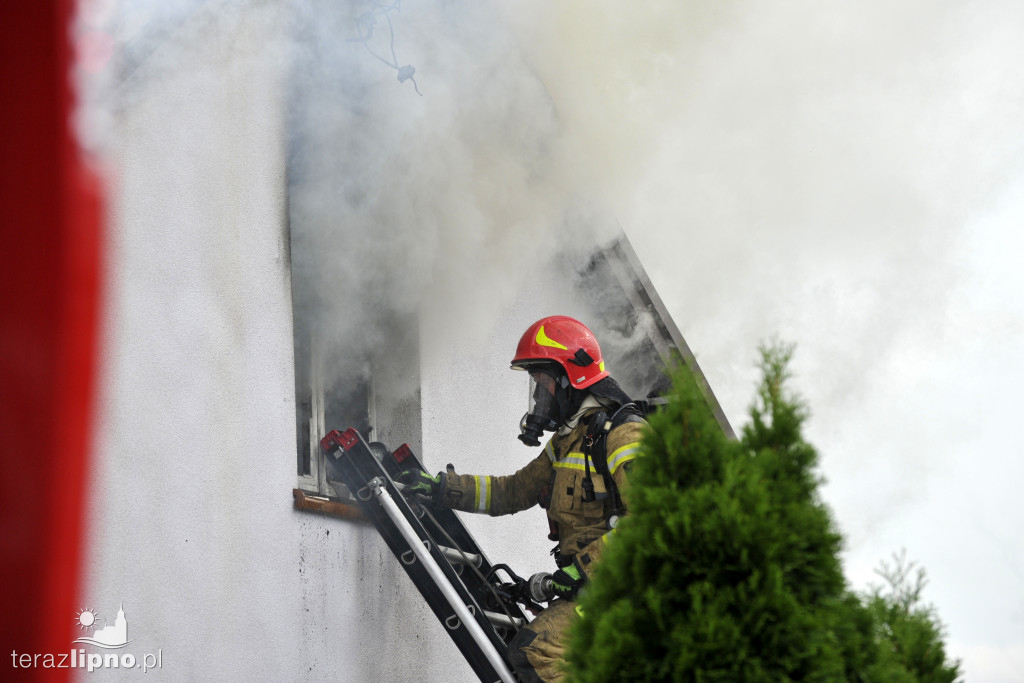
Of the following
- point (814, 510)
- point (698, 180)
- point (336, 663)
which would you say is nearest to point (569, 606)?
point (336, 663)

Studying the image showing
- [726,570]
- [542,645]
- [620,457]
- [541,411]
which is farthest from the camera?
[541,411]

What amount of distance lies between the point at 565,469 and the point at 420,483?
0.69m

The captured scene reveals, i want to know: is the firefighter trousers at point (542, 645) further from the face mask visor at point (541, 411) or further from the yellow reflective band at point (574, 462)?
the face mask visor at point (541, 411)

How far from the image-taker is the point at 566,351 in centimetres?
471

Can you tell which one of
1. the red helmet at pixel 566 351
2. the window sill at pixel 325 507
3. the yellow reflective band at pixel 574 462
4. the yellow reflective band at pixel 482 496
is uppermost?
the red helmet at pixel 566 351

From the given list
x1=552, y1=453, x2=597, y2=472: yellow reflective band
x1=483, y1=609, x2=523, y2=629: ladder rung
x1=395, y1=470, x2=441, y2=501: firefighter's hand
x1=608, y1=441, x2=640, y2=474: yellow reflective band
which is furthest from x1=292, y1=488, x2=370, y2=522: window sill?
x1=608, y1=441, x2=640, y2=474: yellow reflective band

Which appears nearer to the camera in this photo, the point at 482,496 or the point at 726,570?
the point at 726,570

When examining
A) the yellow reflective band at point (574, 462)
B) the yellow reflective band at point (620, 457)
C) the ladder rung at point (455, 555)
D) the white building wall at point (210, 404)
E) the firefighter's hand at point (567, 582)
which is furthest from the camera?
the yellow reflective band at point (574, 462)

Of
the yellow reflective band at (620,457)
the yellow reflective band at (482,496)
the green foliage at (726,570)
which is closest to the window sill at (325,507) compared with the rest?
the yellow reflective band at (482,496)

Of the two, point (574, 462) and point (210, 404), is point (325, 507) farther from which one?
point (574, 462)

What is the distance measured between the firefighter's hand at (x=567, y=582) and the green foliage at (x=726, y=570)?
6.44ft

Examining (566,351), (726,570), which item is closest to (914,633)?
(726,570)

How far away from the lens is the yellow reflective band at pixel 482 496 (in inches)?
187

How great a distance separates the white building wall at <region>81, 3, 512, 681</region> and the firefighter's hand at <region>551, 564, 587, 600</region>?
36.3 inches
